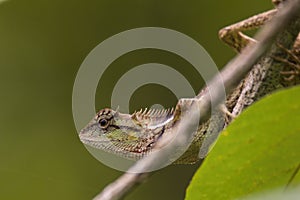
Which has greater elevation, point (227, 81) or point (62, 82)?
point (227, 81)

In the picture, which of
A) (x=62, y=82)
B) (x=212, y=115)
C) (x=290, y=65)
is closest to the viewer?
(x=212, y=115)

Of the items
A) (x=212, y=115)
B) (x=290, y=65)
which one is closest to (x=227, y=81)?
(x=212, y=115)

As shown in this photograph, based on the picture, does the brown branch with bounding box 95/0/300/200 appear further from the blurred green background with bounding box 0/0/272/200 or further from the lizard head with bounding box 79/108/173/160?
the blurred green background with bounding box 0/0/272/200

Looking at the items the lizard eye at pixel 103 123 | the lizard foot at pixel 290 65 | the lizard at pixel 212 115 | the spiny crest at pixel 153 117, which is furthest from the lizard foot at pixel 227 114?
the lizard eye at pixel 103 123

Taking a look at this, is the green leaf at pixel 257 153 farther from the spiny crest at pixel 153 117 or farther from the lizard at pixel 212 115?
the spiny crest at pixel 153 117

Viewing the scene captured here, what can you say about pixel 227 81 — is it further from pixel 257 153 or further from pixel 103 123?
pixel 103 123

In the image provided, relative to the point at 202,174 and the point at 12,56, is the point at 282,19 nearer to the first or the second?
the point at 202,174

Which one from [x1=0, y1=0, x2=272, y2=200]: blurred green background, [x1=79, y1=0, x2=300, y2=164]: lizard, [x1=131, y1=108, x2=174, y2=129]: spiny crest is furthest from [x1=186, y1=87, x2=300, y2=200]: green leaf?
[x1=0, y1=0, x2=272, y2=200]: blurred green background
